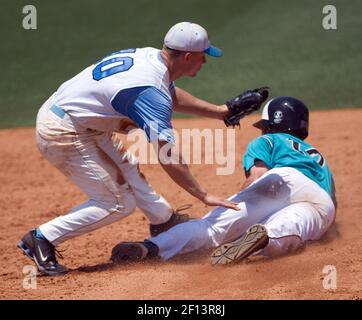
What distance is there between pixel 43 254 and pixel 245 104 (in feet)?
6.28

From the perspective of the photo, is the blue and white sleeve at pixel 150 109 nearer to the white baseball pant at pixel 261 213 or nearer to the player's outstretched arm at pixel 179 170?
the player's outstretched arm at pixel 179 170

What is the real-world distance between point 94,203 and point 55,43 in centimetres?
854

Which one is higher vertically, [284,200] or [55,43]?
[55,43]

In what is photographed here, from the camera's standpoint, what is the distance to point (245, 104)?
6059 millimetres

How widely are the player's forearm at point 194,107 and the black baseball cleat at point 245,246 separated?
4.12 feet

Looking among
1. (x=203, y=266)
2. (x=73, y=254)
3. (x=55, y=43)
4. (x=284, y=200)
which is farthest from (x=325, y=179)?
(x=55, y=43)

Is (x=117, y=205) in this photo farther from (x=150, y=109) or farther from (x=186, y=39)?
(x=186, y=39)

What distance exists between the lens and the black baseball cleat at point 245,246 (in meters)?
5.12

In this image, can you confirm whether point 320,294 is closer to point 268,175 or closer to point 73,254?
point 268,175

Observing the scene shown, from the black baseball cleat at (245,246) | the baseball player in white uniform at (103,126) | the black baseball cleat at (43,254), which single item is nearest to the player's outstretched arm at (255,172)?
the baseball player in white uniform at (103,126)

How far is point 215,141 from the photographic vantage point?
921 cm

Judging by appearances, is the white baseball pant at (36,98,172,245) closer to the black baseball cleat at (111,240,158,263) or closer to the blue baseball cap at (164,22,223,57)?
the black baseball cleat at (111,240,158,263)

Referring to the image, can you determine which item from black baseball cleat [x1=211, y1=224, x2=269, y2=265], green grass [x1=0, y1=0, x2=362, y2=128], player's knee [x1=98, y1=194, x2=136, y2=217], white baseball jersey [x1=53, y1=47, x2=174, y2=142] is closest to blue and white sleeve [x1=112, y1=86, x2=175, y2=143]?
white baseball jersey [x1=53, y1=47, x2=174, y2=142]

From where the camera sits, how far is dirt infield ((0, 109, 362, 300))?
4.84 m
